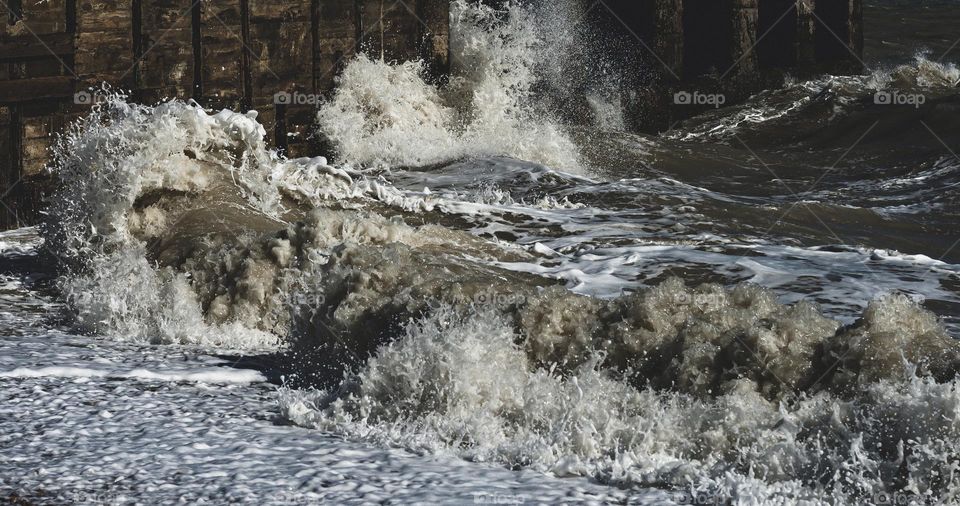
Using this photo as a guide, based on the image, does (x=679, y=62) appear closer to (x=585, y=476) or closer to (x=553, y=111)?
(x=553, y=111)

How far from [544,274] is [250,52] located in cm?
527

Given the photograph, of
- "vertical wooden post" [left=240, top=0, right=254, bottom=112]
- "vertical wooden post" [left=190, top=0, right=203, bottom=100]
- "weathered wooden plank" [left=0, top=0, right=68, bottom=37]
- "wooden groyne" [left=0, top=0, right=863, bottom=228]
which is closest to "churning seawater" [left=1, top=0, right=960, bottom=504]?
"wooden groyne" [left=0, top=0, right=863, bottom=228]

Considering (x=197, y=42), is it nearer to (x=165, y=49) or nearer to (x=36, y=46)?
(x=165, y=49)

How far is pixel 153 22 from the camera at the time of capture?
10898 millimetres

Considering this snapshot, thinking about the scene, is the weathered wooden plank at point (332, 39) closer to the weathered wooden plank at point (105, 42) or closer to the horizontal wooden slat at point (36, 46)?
the weathered wooden plank at point (105, 42)

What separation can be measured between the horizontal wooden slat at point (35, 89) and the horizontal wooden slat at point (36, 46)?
0.20m

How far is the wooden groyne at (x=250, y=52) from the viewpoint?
10.0 meters

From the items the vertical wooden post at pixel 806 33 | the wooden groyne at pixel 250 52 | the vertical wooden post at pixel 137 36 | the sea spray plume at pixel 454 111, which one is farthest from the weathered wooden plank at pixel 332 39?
the vertical wooden post at pixel 806 33

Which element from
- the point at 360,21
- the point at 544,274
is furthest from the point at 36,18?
the point at 544,274

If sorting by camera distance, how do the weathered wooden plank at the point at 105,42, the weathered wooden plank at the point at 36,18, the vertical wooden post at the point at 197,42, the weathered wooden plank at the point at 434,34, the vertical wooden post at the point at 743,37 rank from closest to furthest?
the weathered wooden plank at the point at 36,18 → the weathered wooden plank at the point at 105,42 → the vertical wooden post at the point at 197,42 → the weathered wooden plank at the point at 434,34 → the vertical wooden post at the point at 743,37

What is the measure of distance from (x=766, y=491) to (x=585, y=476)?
59cm

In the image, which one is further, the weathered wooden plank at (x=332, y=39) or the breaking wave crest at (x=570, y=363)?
the weathered wooden plank at (x=332, y=39)

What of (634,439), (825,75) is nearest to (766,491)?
(634,439)

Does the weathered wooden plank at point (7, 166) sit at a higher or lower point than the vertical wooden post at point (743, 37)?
lower
